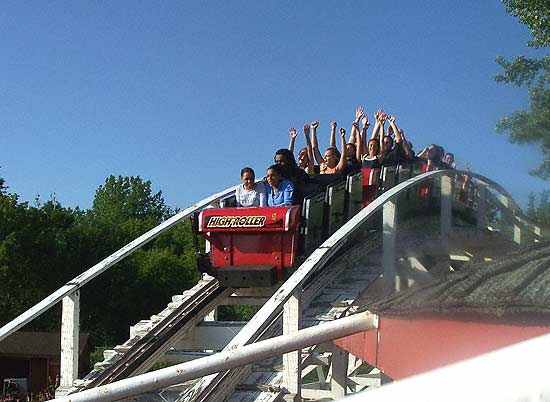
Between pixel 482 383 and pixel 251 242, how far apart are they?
279 inches

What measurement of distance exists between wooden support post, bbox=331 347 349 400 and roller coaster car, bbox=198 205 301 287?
3.83 feet

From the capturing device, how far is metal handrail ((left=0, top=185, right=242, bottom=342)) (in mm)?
6004

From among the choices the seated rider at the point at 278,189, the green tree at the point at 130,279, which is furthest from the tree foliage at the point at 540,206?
the green tree at the point at 130,279

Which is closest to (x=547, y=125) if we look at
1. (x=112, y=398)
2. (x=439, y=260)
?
(x=439, y=260)

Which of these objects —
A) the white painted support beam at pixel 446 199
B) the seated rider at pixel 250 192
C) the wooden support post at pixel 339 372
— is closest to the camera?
the white painted support beam at pixel 446 199

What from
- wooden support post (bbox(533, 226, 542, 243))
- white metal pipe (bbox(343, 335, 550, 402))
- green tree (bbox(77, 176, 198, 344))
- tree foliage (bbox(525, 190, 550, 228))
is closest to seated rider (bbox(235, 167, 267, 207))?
wooden support post (bbox(533, 226, 542, 243))

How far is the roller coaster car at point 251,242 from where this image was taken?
25.1 ft

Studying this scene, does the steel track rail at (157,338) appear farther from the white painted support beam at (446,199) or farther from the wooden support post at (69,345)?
the white painted support beam at (446,199)

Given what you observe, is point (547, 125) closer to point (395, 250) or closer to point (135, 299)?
point (395, 250)

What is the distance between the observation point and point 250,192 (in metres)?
8.86

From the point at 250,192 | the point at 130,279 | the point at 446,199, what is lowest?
the point at 130,279

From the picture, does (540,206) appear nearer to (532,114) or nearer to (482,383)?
(532,114)

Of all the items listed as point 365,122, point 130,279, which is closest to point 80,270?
point 130,279

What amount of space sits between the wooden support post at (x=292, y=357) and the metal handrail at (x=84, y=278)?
1933mm
